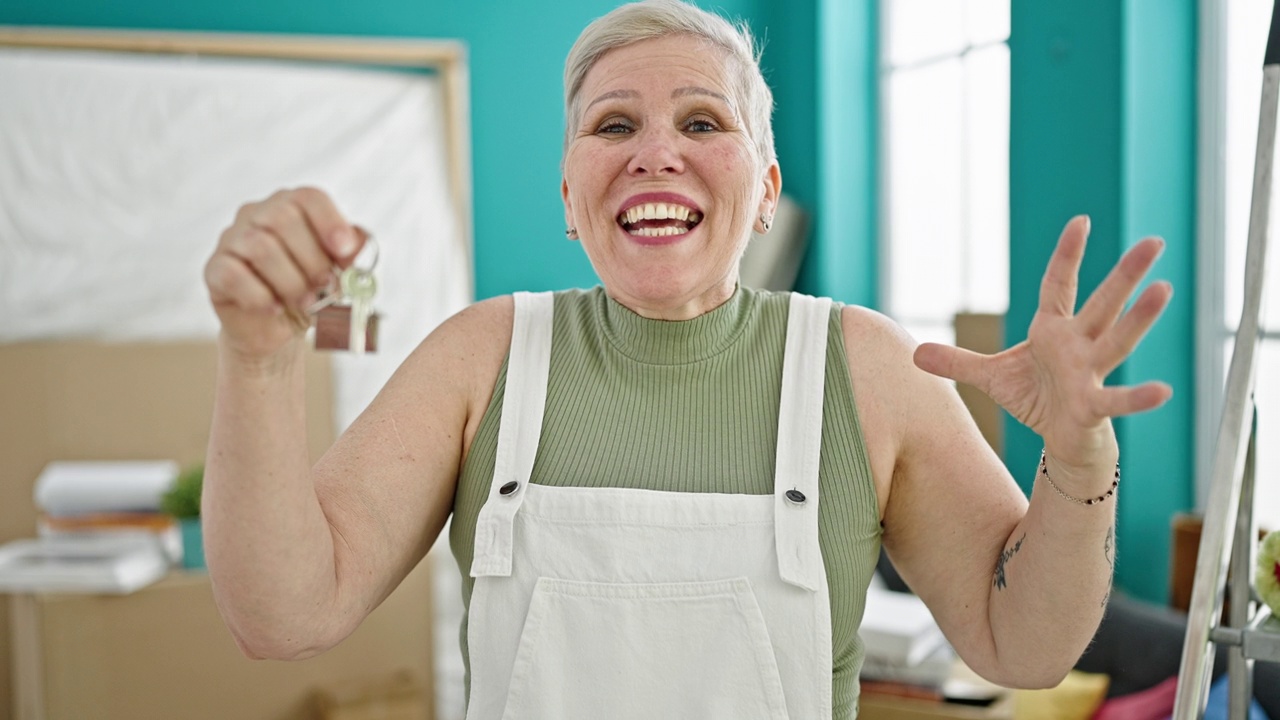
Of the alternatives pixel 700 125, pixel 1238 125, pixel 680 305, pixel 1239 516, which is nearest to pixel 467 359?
pixel 680 305

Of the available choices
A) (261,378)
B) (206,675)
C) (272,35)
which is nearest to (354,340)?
(261,378)

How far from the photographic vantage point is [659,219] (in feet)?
3.93

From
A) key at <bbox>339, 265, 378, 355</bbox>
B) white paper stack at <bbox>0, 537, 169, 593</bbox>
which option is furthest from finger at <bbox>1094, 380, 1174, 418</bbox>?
white paper stack at <bbox>0, 537, 169, 593</bbox>

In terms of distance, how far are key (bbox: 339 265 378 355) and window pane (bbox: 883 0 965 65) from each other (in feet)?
12.4

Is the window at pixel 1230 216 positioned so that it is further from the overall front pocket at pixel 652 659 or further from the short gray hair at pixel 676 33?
the overall front pocket at pixel 652 659

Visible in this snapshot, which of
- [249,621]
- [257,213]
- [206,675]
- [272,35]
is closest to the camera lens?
[257,213]

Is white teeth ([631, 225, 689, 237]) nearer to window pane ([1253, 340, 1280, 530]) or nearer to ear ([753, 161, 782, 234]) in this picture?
ear ([753, 161, 782, 234])

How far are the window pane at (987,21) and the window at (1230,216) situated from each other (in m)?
0.96

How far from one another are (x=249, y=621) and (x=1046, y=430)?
0.71 metres

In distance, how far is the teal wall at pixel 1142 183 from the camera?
3.00 meters

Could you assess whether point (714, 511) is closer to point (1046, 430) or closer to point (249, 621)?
point (1046, 430)

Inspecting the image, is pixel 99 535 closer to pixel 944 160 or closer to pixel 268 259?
pixel 268 259

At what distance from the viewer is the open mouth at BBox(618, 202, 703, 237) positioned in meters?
1.19

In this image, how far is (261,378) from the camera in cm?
86
